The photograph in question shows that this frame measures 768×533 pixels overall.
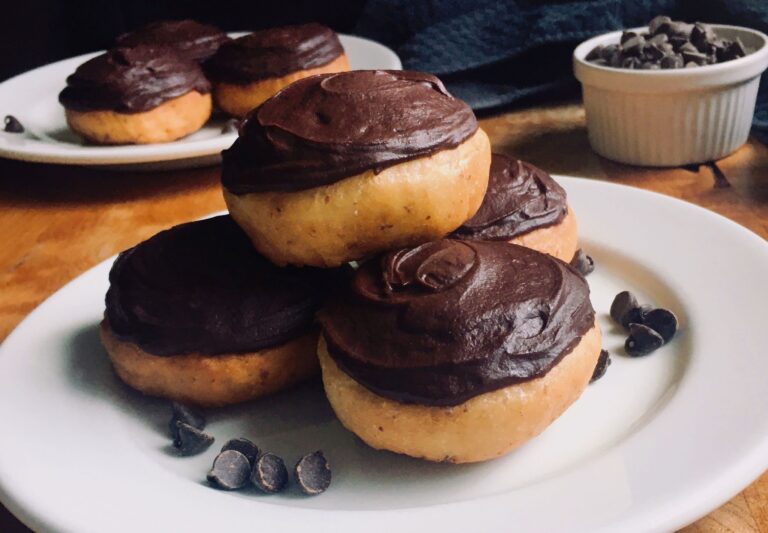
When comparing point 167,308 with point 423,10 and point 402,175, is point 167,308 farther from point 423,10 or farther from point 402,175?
point 423,10

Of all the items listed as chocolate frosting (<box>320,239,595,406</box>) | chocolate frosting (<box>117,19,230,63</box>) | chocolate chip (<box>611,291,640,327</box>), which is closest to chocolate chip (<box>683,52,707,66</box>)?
chocolate chip (<box>611,291,640,327</box>)

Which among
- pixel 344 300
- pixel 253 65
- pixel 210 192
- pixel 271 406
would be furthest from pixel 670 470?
pixel 253 65

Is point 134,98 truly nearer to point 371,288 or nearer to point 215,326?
point 215,326

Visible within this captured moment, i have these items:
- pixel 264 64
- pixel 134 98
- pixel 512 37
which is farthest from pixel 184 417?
pixel 512 37

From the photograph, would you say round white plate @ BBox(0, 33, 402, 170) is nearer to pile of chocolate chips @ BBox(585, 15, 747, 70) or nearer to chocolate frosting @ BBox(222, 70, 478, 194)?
pile of chocolate chips @ BBox(585, 15, 747, 70)

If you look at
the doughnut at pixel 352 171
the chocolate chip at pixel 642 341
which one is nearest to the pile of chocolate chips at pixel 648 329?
the chocolate chip at pixel 642 341

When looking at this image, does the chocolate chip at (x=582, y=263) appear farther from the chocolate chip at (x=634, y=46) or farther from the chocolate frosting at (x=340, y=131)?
the chocolate chip at (x=634, y=46)
